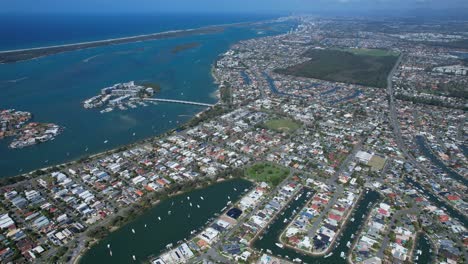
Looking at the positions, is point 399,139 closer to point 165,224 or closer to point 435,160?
point 435,160

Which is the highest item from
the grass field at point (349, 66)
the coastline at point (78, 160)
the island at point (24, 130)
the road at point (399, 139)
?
the island at point (24, 130)

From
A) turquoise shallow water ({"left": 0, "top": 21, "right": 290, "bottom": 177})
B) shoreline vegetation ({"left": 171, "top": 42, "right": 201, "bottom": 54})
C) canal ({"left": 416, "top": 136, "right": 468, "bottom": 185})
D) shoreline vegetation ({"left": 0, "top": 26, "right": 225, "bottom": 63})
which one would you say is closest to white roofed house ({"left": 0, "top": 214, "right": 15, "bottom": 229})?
turquoise shallow water ({"left": 0, "top": 21, "right": 290, "bottom": 177})

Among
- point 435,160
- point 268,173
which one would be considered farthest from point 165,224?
point 435,160

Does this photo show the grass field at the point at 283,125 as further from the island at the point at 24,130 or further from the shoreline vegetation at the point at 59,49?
the shoreline vegetation at the point at 59,49

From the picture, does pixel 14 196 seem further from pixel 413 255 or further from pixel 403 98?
pixel 403 98

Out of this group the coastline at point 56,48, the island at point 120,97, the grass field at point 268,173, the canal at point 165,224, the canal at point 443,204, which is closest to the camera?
the canal at point 165,224

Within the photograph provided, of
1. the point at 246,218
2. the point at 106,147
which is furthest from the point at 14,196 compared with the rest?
the point at 246,218

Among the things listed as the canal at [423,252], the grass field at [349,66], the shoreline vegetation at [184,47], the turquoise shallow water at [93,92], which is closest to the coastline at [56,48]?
the turquoise shallow water at [93,92]
